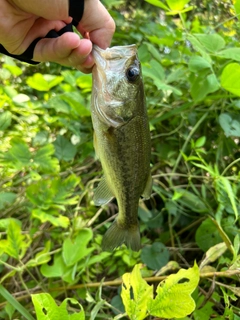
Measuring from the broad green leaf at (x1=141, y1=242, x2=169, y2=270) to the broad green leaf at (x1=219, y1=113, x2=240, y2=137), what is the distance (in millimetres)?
503

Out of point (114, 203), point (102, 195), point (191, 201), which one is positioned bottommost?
point (114, 203)

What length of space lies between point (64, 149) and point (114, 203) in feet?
1.05

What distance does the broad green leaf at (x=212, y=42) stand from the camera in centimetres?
145

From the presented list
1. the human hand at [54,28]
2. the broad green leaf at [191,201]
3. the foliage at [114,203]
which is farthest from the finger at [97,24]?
the broad green leaf at [191,201]

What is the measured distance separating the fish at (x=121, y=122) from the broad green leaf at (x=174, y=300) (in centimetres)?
36

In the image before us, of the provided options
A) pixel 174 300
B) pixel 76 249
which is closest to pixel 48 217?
pixel 76 249

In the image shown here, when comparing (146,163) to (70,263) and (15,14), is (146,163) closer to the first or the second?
(70,263)

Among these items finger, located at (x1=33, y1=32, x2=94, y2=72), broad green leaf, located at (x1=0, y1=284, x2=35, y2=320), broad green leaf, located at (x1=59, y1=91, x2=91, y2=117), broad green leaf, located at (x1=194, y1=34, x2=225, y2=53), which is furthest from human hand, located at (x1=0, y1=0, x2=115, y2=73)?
broad green leaf, located at (x1=0, y1=284, x2=35, y2=320)

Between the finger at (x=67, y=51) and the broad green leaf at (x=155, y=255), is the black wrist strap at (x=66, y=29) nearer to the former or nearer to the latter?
the finger at (x=67, y=51)

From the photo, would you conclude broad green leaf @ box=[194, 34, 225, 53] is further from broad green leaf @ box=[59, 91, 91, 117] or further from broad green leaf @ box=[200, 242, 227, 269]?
broad green leaf @ box=[200, 242, 227, 269]

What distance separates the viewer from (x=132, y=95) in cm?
110

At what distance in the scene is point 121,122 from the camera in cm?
111

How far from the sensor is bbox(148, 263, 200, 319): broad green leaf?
0.82 m

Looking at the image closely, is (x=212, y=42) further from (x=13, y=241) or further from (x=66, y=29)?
(x=13, y=241)
